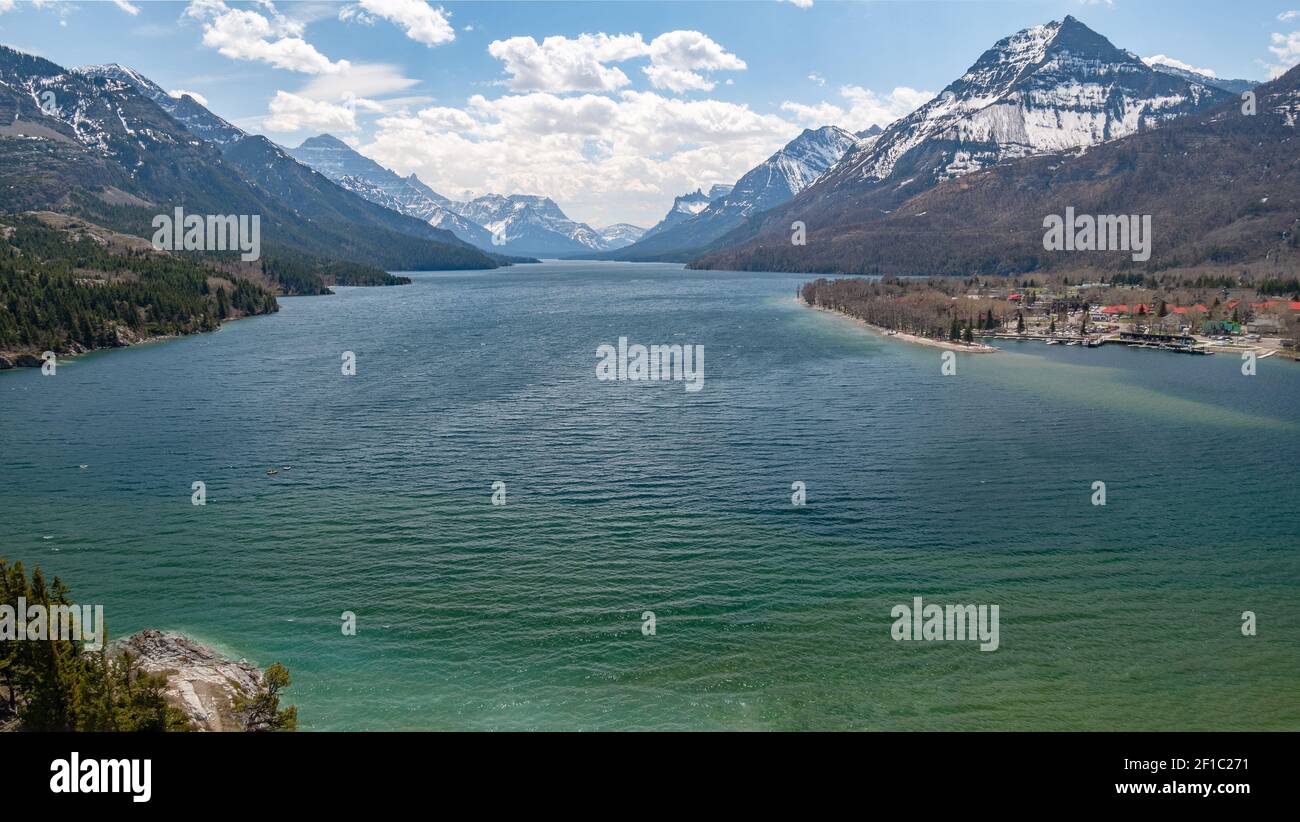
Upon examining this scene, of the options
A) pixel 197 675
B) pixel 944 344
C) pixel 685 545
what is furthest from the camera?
pixel 944 344

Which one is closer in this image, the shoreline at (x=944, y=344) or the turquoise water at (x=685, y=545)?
the turquoise water at (x=685, y=545)

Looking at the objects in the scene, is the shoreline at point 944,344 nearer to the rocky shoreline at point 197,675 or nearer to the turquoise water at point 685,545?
the turquoise water at point 685,545

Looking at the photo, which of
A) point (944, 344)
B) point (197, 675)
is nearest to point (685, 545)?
point (197, 675)

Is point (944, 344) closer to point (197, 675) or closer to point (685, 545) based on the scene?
point (685, 545)

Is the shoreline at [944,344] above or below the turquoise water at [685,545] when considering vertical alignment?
above

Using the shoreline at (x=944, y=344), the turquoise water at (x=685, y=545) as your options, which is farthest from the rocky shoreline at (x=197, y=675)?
the shoreline at (x=944, y=344)

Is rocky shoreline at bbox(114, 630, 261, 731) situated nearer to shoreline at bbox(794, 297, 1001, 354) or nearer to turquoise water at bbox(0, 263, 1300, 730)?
turquoise water at bbox(0, 263, 1300, 730)

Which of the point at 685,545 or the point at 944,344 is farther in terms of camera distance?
the point at 944,344
